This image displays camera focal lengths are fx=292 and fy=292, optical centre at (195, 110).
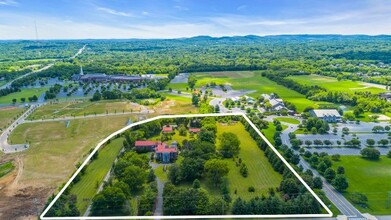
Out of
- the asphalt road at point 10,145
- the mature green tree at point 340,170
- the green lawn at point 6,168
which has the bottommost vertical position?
the mature green tree at point 340,170

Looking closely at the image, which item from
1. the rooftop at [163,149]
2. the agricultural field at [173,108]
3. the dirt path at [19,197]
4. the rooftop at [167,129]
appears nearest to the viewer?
the dirt path at [19,197]

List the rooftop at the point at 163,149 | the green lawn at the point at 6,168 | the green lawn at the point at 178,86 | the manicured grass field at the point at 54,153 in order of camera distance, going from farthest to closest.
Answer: the green lawn at the point at 178,86
the rooftop at the point at 163,149
the green lawn at the point at 6,168
the manicured grass field at the point at 54,153

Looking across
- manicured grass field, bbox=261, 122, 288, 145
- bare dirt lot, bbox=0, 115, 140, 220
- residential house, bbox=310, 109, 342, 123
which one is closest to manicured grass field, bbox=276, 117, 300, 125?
manicured grass field, bbox=261, 122, 288, 145

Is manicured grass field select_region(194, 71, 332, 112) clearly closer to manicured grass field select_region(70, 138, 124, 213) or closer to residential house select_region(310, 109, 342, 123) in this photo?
residential house select_region(310, 109, 342, 123)

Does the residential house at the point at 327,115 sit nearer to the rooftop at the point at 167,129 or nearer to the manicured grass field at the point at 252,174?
the manicured grass field at the point at 252,174

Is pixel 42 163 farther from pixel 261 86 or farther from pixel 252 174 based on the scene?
pixel 261 86

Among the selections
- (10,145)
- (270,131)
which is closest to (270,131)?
(270,131)

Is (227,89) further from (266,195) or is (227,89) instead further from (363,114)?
(266,195)

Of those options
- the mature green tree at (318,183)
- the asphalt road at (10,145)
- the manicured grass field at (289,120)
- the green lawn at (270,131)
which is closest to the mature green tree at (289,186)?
the mature green tree at (318,183)
